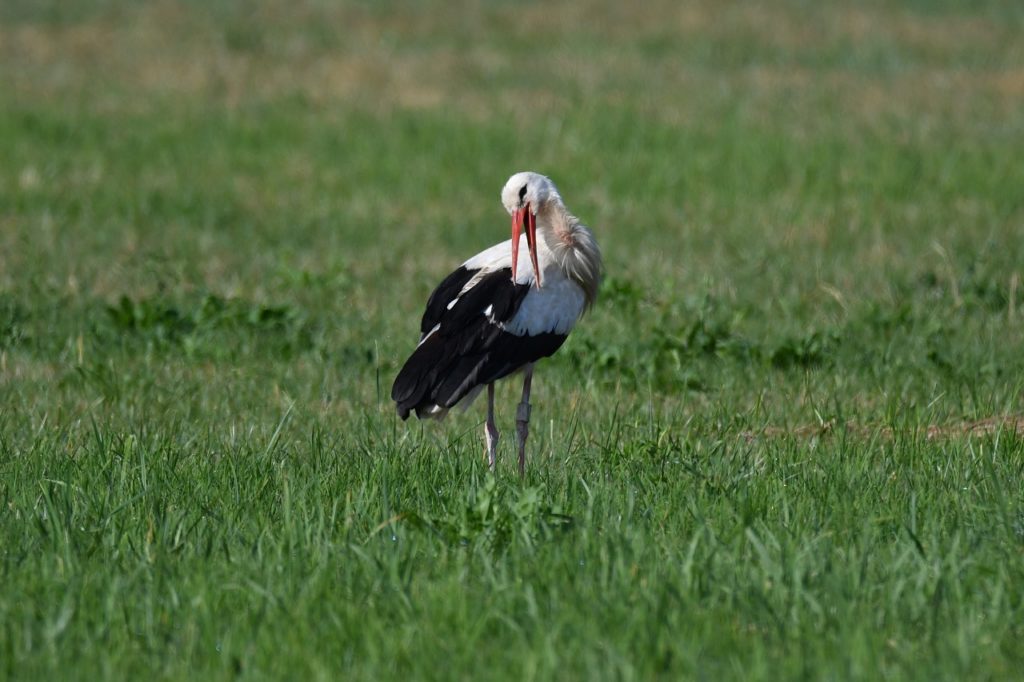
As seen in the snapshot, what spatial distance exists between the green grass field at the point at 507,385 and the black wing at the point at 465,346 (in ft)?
0.75

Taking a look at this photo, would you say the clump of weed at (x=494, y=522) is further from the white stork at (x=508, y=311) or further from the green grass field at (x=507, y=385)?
the white stork at (x=508, y=311)

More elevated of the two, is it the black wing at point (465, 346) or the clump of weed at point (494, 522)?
the black wing at point (465, 346)

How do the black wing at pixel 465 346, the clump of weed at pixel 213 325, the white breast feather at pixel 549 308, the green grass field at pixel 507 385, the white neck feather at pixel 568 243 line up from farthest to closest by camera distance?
1. the clump of weed at pixel 213 325
2. the white neck feather at pixel 568 243
3. the white breast feather at pixel 549 308
4. the black wing at pixel 465 346
5. the green grass field at pixel 507 385

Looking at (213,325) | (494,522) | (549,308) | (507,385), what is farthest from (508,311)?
(213,325)

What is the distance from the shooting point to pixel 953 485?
17.4ft

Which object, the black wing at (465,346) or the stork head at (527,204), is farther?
the stork head at (527,204)

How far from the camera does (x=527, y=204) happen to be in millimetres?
6293

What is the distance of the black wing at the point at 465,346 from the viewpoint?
5965 millimetres

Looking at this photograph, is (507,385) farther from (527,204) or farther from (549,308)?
(527,204)

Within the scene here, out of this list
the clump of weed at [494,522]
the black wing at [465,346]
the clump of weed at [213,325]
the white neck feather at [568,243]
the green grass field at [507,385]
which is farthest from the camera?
the clump of weed at [213,325]

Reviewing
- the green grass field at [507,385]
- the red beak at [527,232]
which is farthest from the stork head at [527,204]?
the green grass field at [507,385]

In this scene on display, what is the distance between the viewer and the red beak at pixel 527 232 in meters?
6.22

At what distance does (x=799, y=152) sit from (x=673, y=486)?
9.48 metres

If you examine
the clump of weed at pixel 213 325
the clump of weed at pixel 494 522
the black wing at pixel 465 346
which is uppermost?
the black wing at pixel 465 346
